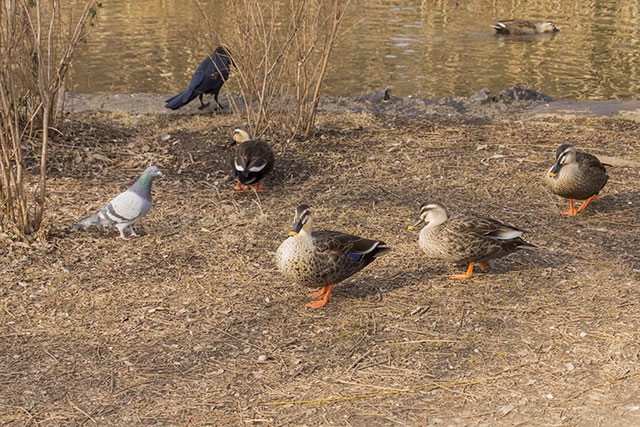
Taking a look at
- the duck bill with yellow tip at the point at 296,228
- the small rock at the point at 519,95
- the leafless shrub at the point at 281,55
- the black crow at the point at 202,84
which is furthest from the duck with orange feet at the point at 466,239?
the small rock at the point at 519,95

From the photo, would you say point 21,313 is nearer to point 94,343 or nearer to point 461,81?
point 94,343

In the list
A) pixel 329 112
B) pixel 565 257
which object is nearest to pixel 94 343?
pixel 565 257

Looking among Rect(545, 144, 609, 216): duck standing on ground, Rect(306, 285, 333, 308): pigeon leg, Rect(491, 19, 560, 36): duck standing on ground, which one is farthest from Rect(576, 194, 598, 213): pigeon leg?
Rect(491, 19, 560, 36): duck standing on ground

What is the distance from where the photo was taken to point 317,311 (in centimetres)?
455

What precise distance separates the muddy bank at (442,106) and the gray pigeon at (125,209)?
4060 mm

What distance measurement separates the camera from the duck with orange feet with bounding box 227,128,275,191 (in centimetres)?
632

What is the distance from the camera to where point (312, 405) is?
3582 millimetres

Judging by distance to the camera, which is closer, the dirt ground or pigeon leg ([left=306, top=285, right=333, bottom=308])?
the dirt ground

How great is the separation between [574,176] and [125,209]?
12.7 ft

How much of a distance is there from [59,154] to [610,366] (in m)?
5.86

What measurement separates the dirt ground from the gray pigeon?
0.19 meters

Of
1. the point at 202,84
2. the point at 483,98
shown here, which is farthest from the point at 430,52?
the point at 202,84

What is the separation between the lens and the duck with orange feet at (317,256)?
4426 millimetres

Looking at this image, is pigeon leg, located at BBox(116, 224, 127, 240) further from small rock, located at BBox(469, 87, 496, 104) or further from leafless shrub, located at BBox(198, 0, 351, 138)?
small rock, located at BBox(469, 87, 496, 104)
